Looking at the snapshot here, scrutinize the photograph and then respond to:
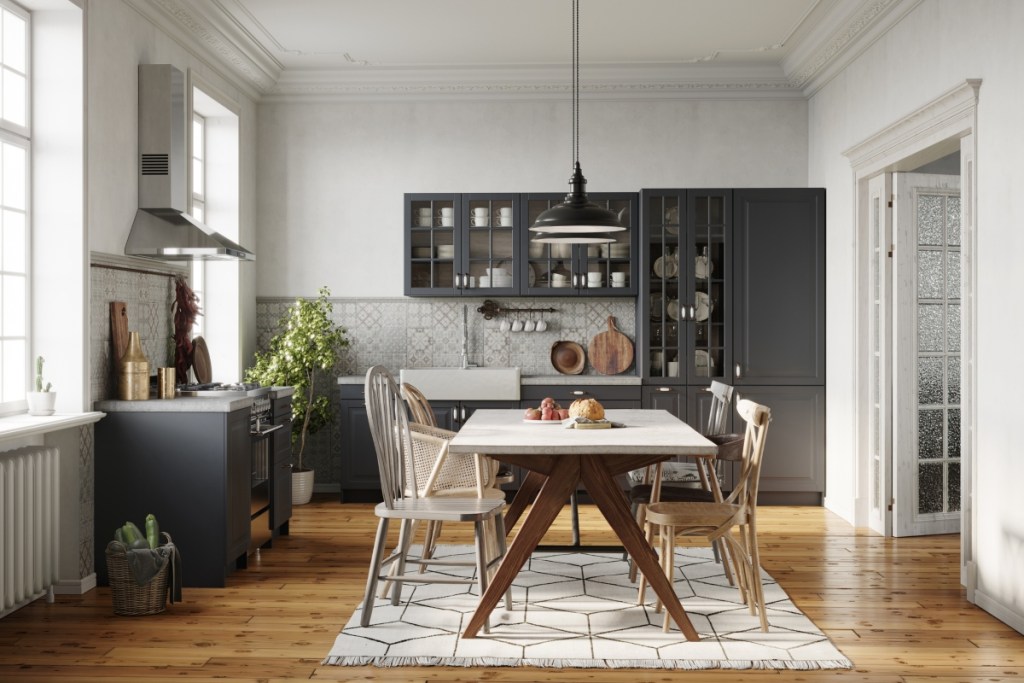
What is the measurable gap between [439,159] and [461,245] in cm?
73

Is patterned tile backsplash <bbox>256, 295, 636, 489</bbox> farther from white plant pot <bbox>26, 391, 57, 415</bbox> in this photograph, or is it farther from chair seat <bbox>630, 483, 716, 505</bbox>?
white plant pot <bbox>26, 391, 57, 415</bbox>

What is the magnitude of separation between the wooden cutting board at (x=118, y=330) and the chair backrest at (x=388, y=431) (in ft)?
4.80

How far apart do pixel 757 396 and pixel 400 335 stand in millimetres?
2583

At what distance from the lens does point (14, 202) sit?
4160mm

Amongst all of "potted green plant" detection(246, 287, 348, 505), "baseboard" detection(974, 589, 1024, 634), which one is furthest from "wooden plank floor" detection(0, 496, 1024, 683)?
"potted green plant" detection(246, 287, 348, 505)

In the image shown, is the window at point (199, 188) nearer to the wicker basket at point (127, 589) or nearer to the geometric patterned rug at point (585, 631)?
the wicker basket at point (127, 589)

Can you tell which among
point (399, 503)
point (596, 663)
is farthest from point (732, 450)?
point (399, 503)

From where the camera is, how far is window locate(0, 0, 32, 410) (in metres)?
4.07

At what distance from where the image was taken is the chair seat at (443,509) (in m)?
3.59

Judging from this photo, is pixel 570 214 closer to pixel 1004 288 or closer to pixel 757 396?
pixel 1004 288

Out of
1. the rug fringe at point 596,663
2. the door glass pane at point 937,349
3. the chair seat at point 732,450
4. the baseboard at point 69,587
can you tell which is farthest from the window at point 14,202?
the door glass pane at point 937,349

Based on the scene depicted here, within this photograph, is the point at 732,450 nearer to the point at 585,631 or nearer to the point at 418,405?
the point at 585,631

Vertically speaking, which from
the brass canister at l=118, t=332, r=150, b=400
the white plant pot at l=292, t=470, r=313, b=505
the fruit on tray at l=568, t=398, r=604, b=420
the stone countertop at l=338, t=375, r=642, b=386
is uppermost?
the brass canister at l=118, t=332, r=150, b=400

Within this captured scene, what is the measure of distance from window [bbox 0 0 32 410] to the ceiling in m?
0.77
